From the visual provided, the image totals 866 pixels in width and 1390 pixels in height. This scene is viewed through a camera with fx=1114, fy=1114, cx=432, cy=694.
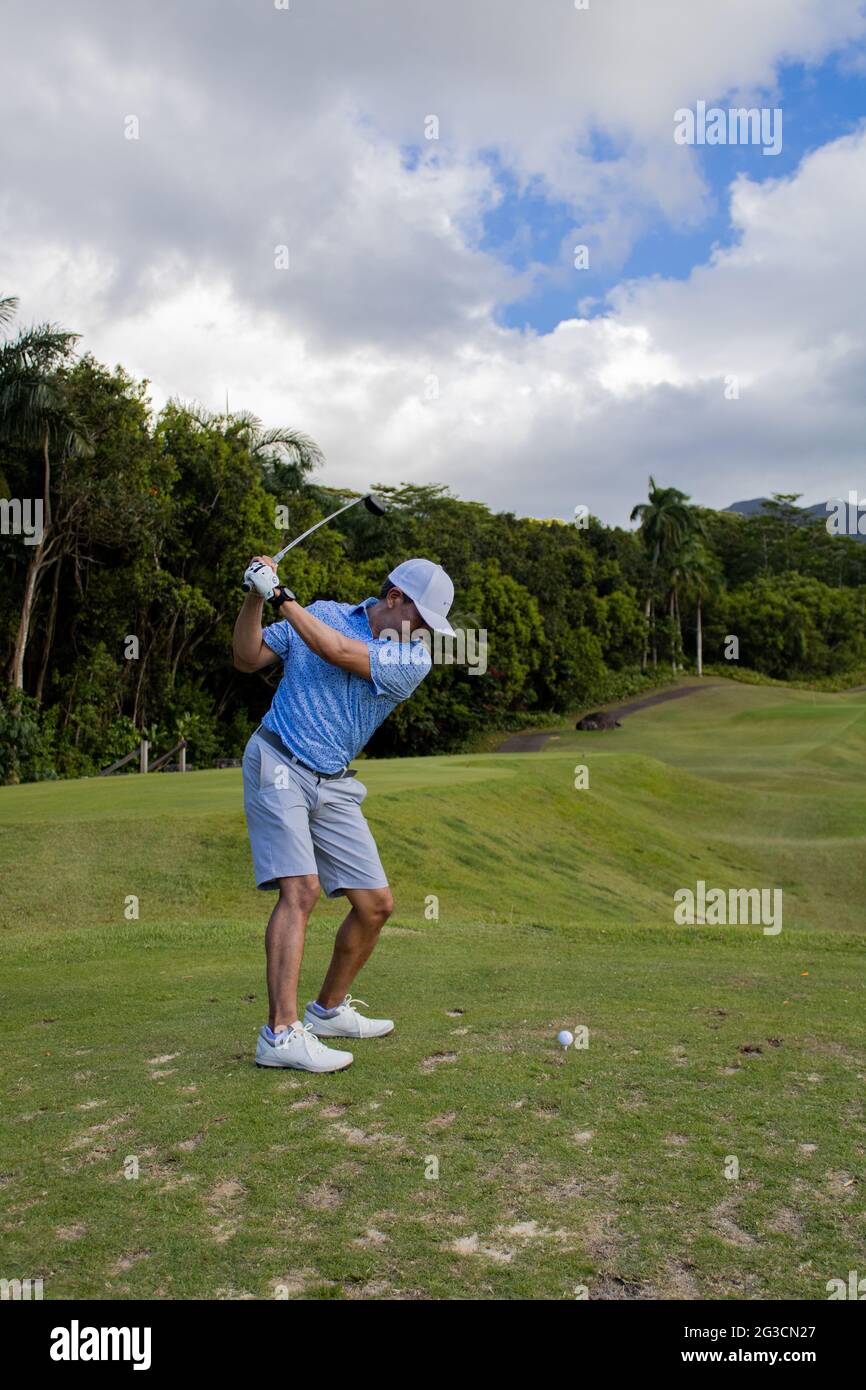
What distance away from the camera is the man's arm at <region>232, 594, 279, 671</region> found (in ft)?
17.9

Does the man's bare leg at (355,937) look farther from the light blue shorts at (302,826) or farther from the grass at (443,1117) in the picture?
the grass at (443,1117)

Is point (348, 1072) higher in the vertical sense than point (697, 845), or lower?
higher

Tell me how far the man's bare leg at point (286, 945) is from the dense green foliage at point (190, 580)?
3025 mm

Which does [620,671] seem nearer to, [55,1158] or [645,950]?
[645,950]

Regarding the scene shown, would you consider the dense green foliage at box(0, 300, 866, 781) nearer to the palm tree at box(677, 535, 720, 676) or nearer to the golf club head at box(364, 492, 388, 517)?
the golf club head at box(364, 492, 388, 517)

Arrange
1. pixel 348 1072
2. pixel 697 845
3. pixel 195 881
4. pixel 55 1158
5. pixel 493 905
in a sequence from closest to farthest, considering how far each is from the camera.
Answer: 1. pixel 55 1158
2. pixel 348 1072
3. pixel 195 881
4. pixel 493 905
5. pixel 697 845

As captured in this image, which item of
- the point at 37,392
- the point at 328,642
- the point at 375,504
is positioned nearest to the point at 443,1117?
the point at 328,642

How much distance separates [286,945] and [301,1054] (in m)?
0.51

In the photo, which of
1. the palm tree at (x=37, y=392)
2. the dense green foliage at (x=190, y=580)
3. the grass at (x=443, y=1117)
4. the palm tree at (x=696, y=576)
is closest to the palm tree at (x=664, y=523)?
the palm tree at (x=696, y=576)

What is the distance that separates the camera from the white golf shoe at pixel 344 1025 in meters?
5.87

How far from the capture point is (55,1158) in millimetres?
4340

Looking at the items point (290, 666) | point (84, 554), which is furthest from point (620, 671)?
point (290, 666)

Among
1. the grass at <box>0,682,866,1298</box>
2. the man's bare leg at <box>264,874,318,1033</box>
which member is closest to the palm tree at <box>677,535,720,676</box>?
the grass at <box>0,682,866,1298</box>

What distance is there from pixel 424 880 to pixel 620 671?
Answer: 58.6 metres
